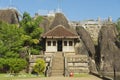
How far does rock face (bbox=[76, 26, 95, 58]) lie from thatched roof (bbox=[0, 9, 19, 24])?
1172cm

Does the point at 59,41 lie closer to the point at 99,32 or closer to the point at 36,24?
the point at 36,24

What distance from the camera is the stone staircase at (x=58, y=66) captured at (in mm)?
30859

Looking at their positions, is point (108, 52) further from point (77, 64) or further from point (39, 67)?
point (39, 67)

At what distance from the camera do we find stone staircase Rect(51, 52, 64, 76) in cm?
3086

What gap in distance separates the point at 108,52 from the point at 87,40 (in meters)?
5.14

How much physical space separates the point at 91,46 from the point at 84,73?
18.6 m

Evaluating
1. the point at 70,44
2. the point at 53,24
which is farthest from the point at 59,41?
the point at 53,24

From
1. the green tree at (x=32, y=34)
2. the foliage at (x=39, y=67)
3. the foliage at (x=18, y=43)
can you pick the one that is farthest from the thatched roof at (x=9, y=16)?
the foliage at (x=39, y=67)

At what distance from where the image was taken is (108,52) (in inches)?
1929

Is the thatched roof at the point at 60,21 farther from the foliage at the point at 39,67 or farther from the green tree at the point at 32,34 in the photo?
the foliage at the point at 39,67

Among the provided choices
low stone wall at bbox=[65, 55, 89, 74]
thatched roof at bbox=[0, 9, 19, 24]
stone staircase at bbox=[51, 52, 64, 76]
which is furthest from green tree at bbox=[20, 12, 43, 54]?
thatched roof at bbox=[0, 9, 19, 24]

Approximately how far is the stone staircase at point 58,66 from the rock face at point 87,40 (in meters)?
14.4

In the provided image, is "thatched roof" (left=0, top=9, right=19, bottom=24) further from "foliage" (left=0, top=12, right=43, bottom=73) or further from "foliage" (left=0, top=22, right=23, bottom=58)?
"foliage" (left=0, top=22, right=23, bottom=58)

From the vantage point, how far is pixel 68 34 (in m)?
41.2
